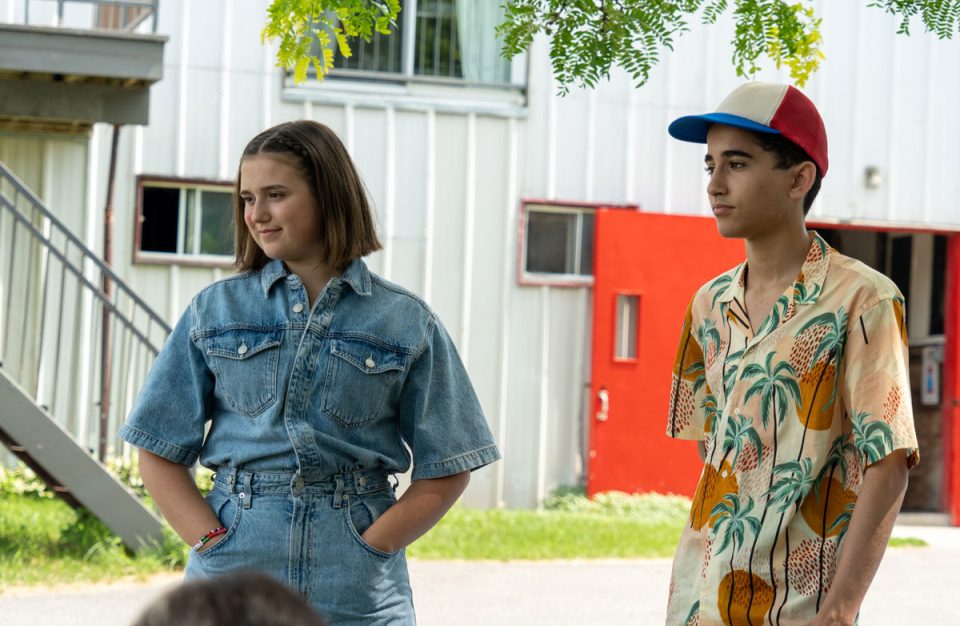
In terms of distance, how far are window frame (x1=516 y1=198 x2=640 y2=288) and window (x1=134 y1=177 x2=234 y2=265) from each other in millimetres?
2751

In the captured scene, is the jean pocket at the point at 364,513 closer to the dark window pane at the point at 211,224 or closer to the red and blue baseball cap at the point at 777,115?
the red and blue baseball cap at the point at 777,115

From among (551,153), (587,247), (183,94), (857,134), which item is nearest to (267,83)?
(183,94)

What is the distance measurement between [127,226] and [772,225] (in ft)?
32.8

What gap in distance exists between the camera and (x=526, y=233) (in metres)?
13.2

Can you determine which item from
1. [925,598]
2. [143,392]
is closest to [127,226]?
[925,598]

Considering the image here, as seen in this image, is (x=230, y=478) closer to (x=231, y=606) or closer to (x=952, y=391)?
(x=231, y=606)

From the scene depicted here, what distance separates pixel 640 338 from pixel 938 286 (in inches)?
151

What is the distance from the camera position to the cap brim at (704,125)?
2.86 meters

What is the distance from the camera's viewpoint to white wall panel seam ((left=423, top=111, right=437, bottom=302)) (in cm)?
1284

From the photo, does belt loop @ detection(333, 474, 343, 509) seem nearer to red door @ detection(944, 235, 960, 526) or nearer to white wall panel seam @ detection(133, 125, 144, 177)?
white wall panel seam @ detection(133, 125, 144, 177)

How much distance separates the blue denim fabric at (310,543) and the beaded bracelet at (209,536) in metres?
0.01

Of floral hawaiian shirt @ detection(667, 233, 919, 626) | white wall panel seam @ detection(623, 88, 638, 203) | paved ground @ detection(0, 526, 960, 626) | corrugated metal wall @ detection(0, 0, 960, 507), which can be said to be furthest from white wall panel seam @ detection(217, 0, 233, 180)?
floral hawaiian shirt @ detection(667, 233, 919, 626)

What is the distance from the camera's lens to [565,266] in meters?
13.2

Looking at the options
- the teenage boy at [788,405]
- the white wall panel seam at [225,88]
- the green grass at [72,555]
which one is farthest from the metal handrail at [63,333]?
the teenage boy at [788,405]
